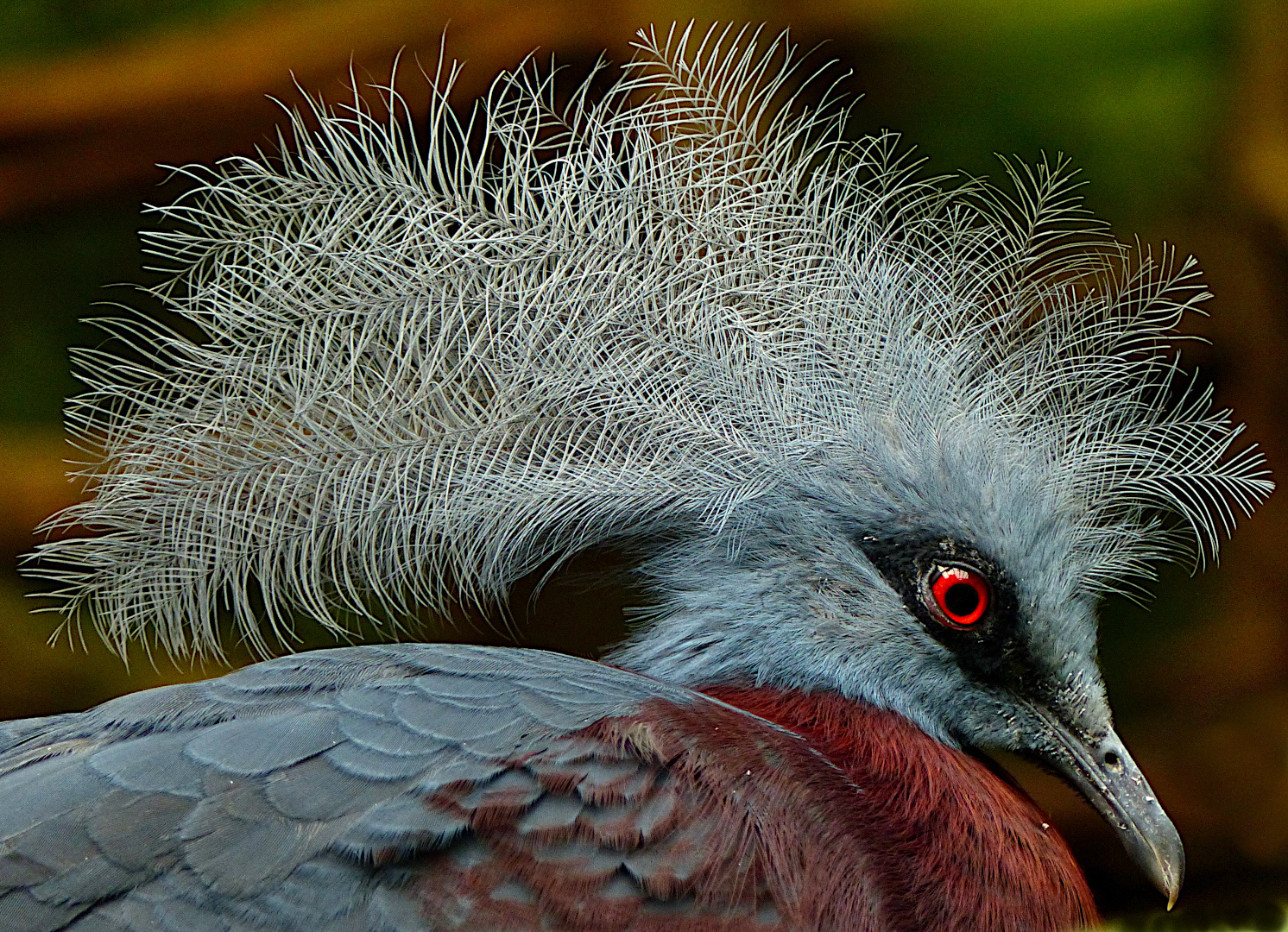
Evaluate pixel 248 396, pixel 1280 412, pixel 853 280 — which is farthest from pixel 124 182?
pixel 1280 412

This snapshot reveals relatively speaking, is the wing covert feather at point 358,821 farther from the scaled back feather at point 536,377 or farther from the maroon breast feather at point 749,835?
the scaled back feather at point 536,377

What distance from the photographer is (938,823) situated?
959 millimetres

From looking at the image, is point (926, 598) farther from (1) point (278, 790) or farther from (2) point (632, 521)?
(1) point (278, 790)

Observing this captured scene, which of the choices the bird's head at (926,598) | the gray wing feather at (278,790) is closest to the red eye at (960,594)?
the bird's head at (926,598)

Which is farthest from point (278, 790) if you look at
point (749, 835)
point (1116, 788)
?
point (1116, 788)

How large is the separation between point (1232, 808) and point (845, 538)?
1430 mm

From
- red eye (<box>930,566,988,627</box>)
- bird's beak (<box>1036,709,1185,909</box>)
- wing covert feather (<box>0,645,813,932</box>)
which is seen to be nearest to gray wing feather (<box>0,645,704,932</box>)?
wing covert feather (<box>0,645,813,932</box>)

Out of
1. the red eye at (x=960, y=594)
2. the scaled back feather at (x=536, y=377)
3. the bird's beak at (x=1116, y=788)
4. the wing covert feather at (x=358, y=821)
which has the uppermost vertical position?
the scaled back feather at (x=536, y=377)

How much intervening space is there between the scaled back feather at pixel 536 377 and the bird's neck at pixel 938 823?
17cm

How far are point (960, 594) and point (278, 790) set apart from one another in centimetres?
56

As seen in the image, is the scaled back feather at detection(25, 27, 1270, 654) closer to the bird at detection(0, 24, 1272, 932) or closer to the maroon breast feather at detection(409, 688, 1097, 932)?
the bird at detection(0, 24, 1272, 932)

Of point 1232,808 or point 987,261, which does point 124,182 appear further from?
point 1232,808

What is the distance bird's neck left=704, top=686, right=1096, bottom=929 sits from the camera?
0.93 m

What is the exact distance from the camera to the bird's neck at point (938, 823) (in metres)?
0.93
